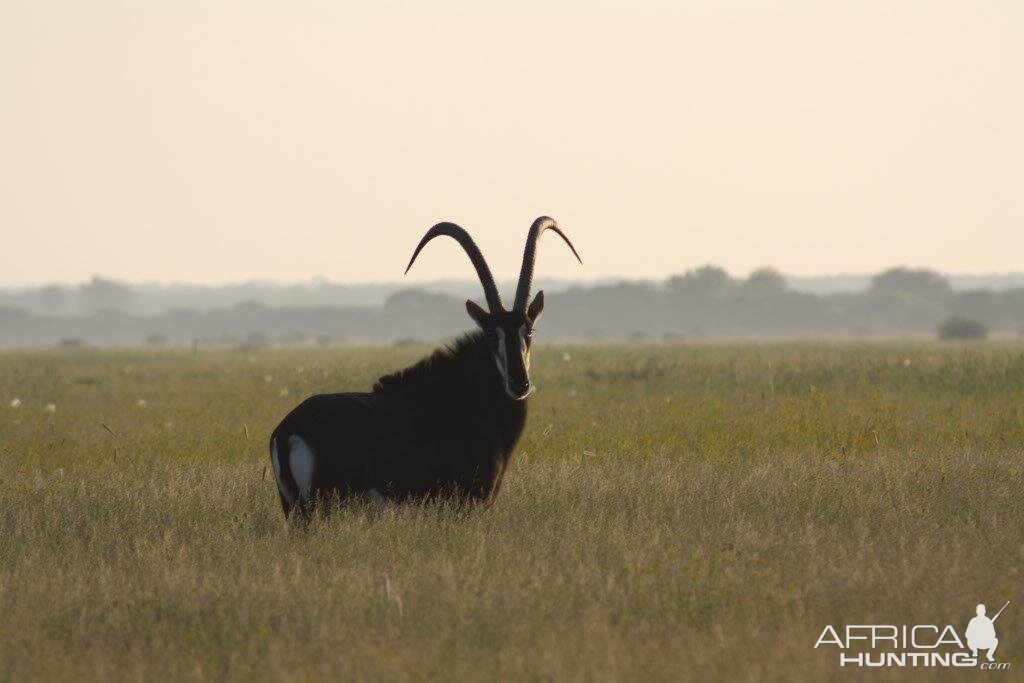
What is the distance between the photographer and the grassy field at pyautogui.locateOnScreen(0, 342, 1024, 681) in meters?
6.54

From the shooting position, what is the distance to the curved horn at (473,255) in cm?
952

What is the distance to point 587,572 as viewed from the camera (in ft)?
26.2

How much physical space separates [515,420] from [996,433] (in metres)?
7.11

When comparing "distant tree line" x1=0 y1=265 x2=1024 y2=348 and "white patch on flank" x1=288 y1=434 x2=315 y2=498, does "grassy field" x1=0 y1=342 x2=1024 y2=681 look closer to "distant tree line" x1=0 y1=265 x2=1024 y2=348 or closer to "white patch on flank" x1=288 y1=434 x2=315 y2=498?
"white patch on flank" x1=288 y1=434 x2=315 y2=498

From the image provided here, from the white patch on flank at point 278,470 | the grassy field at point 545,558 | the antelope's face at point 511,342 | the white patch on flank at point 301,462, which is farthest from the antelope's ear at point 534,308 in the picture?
the white patch on flank at point 278,470

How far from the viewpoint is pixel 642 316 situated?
142 meters

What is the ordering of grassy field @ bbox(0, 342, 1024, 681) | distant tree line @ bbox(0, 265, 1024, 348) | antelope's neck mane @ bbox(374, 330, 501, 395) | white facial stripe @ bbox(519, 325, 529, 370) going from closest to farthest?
grassy field @ bbox(0, 342, 1024, 681)
white facial stripe @ bbox(519, 325, 529, 370)
antelope's neck mane @ bbox(374, 330, 501, 395)
distant tree line @ bbox(0, 265, 1024, 348)

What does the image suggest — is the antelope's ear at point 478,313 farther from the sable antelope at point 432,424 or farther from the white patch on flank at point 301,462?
the white patch on flank at point 301,462

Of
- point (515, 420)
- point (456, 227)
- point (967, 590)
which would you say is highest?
point (456, 227)

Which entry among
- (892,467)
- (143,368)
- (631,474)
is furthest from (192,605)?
(143,368)

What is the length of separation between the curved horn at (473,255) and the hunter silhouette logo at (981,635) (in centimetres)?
393

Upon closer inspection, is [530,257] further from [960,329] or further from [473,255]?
[960,329]

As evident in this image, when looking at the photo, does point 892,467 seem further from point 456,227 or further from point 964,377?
point 964,377

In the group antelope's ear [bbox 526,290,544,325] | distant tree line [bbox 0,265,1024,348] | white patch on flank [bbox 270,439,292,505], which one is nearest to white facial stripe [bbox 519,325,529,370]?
antelope's ear [bbox 526,290,544,325]
